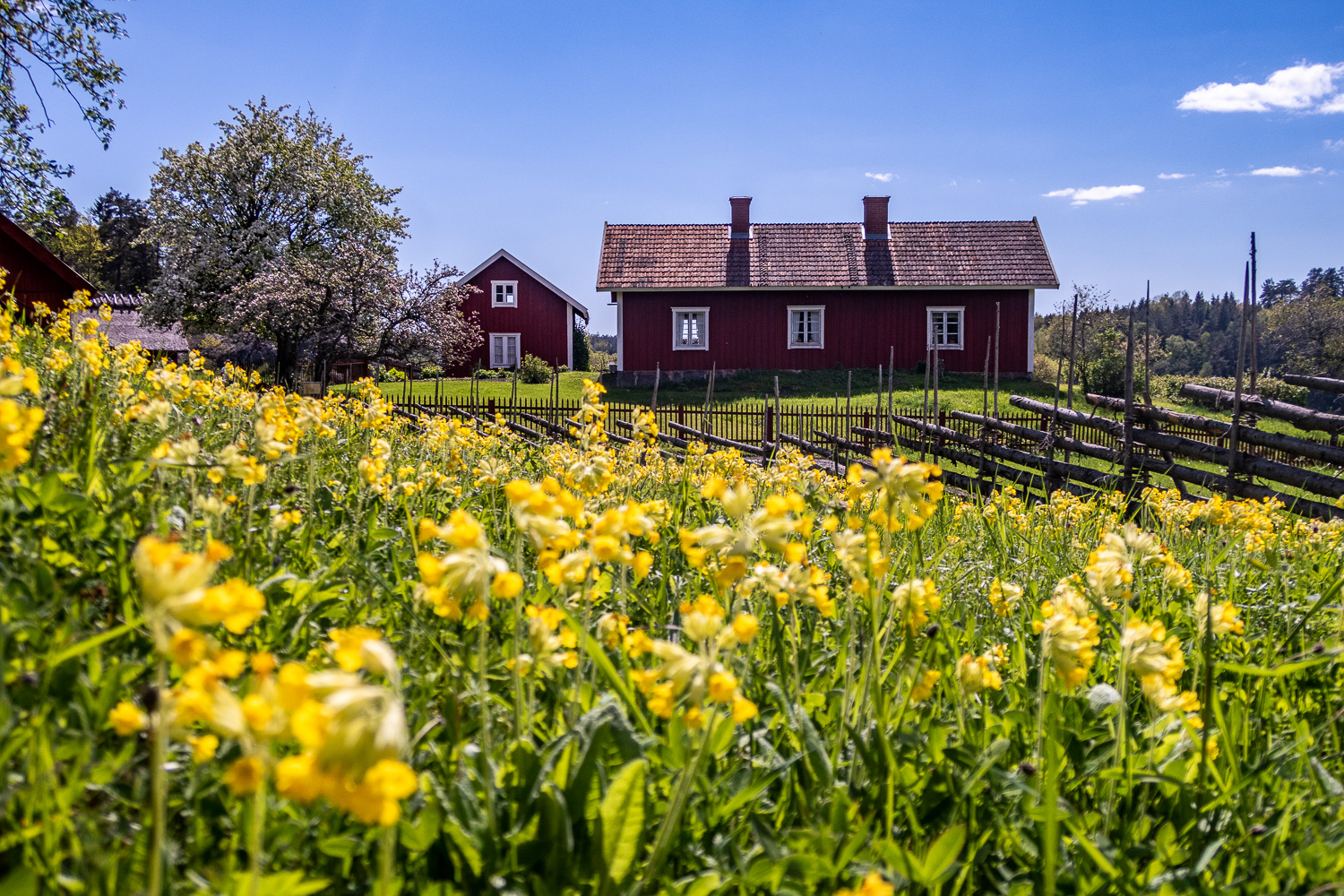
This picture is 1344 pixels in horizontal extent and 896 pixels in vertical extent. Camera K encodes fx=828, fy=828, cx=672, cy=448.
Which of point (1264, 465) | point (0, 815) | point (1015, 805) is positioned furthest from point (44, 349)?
point (1264, 465)

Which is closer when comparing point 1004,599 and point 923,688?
point 923,688

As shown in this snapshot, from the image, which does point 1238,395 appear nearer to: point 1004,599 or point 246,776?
point 1004,599

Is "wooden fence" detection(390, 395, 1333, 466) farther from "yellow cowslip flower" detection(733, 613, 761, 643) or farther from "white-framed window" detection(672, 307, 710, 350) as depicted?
"yellow cowslip flower" detection(733, 613, 761, 643)

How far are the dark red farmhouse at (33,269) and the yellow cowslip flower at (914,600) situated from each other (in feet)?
66.2

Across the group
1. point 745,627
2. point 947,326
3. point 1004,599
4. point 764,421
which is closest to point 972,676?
point 745,627

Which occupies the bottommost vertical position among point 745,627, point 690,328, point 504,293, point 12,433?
point 745,627

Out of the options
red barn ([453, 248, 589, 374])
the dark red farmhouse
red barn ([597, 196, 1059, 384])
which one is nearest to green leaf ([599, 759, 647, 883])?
the dark red farmhouse

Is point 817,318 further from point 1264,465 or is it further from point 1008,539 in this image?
point 1008,539

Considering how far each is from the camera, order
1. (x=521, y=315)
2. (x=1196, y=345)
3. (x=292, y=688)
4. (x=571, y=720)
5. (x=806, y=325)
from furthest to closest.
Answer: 1. (x=1196, y=345)
2. (x=521, y=315)
3. (x=806, y=325)
4. (x=571, y=720)
5. (x=292, y=688)

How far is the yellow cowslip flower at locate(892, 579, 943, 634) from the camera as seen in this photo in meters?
1.43

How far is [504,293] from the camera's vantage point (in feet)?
105

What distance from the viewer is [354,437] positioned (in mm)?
3738

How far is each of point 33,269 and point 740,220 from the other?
1928cm

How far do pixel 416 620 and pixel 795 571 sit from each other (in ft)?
2.29
